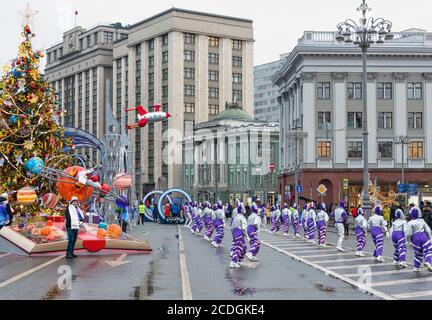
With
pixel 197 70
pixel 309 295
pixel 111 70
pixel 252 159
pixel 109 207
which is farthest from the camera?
pixel 111 70

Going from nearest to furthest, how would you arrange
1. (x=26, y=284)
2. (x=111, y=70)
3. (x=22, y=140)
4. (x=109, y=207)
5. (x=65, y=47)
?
(x=26, y=284)
(x=22, y=140)
(x=109, y=207)
(x=111, y=70)
(x=65, y=47)

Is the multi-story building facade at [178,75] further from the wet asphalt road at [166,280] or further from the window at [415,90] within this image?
the wet asphalt road at [166,280]

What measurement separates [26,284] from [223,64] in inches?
4021

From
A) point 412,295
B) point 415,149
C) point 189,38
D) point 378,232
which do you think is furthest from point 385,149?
point 412,295

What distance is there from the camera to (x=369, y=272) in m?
18.0

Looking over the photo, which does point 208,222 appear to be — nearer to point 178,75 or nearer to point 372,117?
point 372,117

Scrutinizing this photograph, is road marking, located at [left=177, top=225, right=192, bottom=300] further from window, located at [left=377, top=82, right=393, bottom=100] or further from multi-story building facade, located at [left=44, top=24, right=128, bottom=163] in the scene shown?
multi-story building facade, located at [left=44, top=24, right=128, bottom=163]

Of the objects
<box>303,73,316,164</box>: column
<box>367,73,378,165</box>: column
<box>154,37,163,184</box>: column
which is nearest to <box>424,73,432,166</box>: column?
<box>367,73,378,165</box>: column

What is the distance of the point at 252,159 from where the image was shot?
307 feet

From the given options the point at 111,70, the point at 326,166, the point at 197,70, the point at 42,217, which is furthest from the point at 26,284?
the point at 111,70

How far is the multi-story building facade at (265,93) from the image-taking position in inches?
6494

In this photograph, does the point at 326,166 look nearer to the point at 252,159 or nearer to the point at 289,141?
the point at 289,141

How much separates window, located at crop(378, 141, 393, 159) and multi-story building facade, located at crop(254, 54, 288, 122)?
9322cm

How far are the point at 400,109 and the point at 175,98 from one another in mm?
47698
